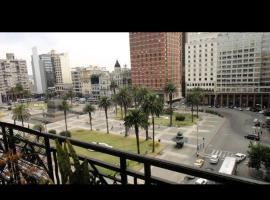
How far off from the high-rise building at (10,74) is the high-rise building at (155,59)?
46281 mm

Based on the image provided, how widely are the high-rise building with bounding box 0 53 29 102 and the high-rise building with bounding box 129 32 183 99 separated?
4628 centimetres

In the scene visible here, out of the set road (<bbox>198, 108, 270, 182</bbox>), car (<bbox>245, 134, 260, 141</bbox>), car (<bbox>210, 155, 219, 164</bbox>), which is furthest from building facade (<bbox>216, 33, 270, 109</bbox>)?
car (<bbox>210, 155, 219, 164</bbox>)

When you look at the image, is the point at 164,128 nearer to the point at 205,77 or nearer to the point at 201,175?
the point at 205,77

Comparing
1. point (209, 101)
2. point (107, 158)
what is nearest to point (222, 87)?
point (209, 101)

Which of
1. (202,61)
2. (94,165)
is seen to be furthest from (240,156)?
(202,61)

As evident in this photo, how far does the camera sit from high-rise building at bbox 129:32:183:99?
52406 mm

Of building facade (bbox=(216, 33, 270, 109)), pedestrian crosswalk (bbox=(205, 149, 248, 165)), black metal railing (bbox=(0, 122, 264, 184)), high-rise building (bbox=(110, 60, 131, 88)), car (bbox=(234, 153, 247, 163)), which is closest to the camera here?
black metal railing (bbox=(0, 122, 264, 184))

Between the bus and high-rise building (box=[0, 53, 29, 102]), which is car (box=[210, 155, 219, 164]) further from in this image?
high-rise building (box=[0, 53, 29, 102])

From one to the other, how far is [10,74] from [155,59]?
5566cm

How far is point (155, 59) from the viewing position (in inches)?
2104

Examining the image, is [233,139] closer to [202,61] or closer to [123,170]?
[123,170]

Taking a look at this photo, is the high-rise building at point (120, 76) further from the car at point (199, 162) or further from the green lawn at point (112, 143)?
the car at point (199, 162)

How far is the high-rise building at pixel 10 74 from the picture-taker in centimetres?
7419

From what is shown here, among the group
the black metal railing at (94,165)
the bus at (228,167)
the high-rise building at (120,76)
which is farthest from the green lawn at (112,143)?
the high-rise building at (120,76)
